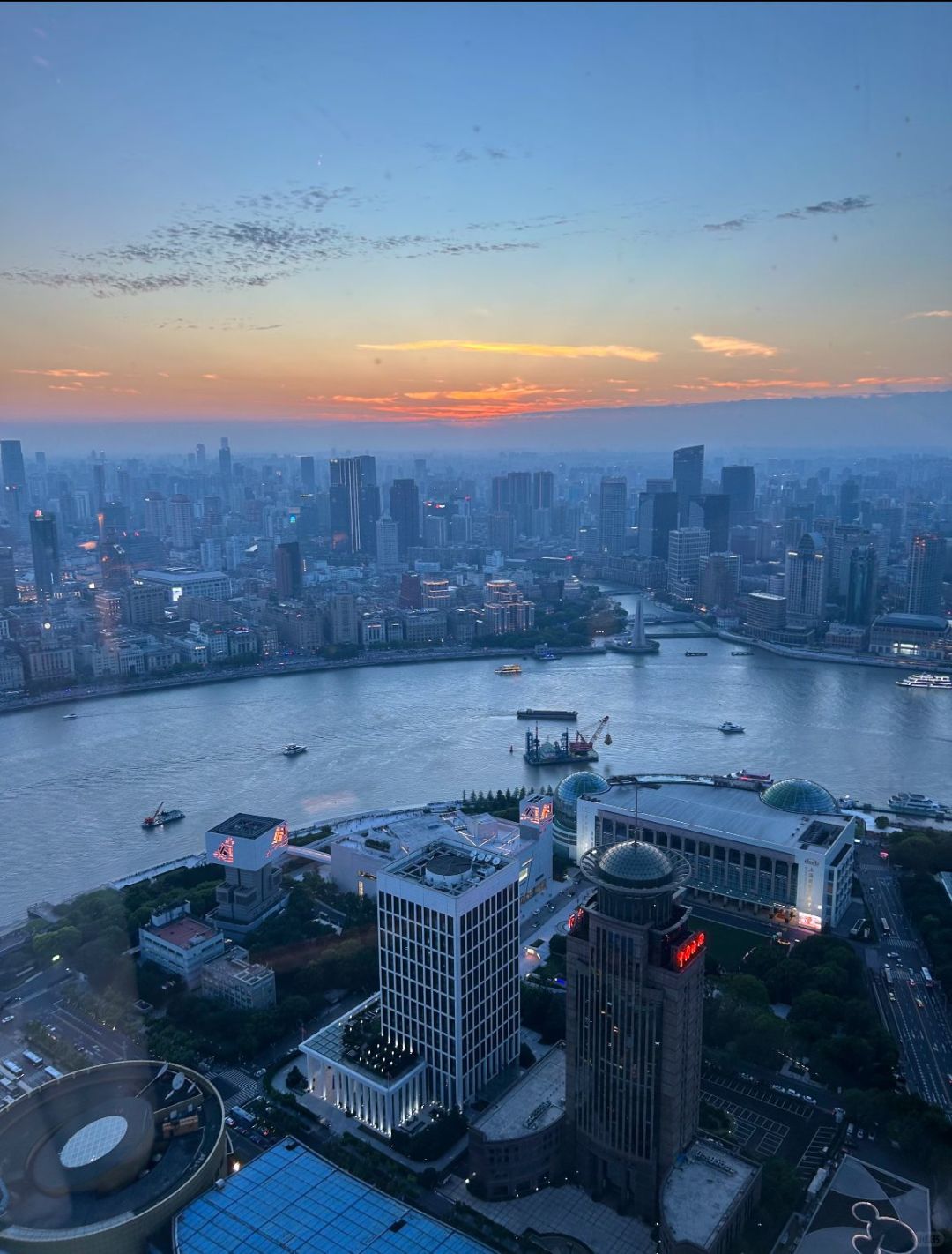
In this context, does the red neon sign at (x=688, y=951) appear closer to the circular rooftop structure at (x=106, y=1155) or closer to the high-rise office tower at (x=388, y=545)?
the circular rooftop structure at (x=106, y=1155)

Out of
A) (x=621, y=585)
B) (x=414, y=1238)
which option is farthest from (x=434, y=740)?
(x=621, y=585)

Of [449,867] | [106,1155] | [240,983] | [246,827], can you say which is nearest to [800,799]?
[449,867]

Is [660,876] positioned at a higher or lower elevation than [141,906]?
higher

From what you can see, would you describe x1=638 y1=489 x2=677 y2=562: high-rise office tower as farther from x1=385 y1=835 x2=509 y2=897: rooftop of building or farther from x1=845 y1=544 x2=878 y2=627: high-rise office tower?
x1=385 y1=835 x2=509 y2=897: rooftop of building

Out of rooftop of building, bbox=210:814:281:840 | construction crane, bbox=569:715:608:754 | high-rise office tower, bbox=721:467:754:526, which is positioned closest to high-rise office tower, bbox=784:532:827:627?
construction crane, bbox=569:715:608:754

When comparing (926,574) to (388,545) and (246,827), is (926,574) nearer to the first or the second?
(388,545)

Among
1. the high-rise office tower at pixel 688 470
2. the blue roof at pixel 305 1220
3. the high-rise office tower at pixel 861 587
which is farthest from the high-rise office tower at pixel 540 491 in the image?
the blue roof at pixel 305 1220

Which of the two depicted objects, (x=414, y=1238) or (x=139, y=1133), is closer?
(x=414, y=1238)

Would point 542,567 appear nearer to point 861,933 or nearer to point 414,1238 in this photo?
point 861,933
